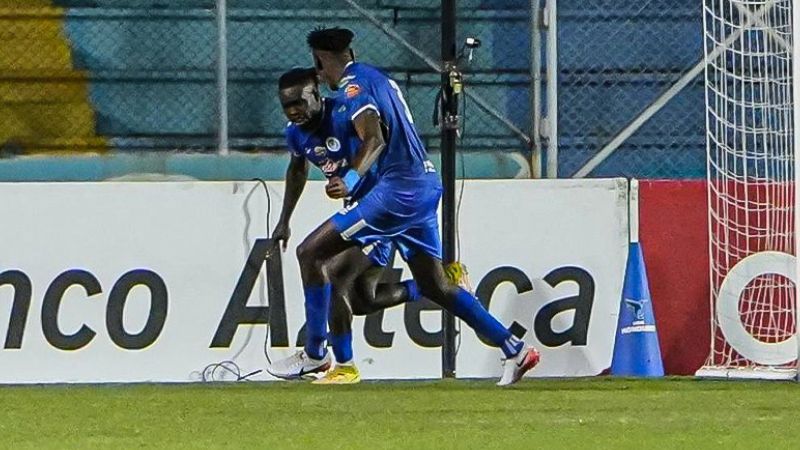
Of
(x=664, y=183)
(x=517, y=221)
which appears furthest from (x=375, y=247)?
(x=664, y=183)

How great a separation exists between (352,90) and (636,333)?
2.29 meters

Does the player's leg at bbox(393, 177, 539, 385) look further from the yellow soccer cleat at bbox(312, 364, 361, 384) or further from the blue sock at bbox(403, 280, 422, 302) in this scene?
the yellow soccer cleat at bbox(312, 364, 361, 384)

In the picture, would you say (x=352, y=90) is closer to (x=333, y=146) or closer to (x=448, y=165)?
(x=333, y=146)

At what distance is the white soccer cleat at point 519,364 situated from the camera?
959 centimetres

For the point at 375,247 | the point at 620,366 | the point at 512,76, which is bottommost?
the point at 620,366

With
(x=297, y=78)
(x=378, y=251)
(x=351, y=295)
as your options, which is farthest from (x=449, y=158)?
(x=297, y=78)

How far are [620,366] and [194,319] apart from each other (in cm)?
231

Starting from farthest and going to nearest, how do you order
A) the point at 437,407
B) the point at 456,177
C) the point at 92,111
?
the point at 92,111 < the point at 456,177 < the point at 437,407

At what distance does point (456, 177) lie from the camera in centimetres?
1123

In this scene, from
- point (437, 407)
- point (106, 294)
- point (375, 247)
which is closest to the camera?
point (437, 407)

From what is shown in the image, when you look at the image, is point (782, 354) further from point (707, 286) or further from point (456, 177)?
point (456, 177)

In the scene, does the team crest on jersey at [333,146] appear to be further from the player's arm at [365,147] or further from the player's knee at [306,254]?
the player's knee at [306,254]

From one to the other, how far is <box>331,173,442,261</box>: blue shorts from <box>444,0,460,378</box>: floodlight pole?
0.73m

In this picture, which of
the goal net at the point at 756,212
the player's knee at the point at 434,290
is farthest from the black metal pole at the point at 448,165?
the goal net at the point at 756,212
